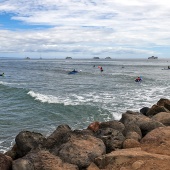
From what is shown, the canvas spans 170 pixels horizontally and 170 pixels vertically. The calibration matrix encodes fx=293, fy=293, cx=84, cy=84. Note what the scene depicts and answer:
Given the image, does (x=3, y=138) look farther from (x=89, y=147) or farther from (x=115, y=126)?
→ (x=89, y=147)

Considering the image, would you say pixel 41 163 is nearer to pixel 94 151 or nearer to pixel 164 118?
pixel 94 151

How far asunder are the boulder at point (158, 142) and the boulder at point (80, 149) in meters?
1.52

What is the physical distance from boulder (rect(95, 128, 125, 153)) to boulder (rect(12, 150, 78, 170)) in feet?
6.48

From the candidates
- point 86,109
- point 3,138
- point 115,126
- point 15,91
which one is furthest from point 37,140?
point 15,91

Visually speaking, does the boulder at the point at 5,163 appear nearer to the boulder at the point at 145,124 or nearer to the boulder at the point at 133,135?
the boulder at the point at 133,135

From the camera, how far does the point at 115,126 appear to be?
12.1 meters

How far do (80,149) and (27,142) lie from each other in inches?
86.0

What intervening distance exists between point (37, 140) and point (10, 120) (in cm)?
1114

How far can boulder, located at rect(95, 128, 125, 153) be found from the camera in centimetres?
1021

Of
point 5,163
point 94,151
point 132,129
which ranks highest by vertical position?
point 132,129

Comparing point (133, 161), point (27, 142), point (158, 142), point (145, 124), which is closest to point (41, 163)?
point (27, 142)

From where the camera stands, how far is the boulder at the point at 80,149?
8.93m

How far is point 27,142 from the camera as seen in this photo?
Answer: 10.3m

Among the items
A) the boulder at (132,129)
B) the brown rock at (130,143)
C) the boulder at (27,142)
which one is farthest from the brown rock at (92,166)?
the boulder at (132,129)
